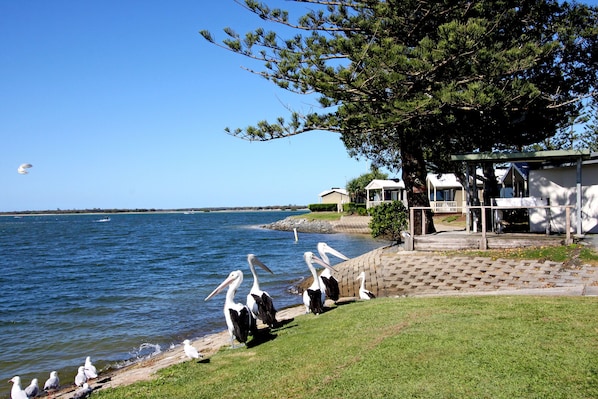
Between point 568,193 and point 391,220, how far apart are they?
1057cm

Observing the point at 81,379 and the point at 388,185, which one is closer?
the point at 81,379

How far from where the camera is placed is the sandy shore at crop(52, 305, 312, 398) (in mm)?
7688

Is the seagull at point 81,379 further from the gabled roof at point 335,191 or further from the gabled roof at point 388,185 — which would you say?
the gabled roof at point 335,191

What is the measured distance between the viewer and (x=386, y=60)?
46.9 ft

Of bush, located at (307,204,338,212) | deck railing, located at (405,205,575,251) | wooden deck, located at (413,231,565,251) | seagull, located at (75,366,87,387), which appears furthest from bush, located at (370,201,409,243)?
bush, located at (307,204,338,212)

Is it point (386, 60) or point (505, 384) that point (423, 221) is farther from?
point (505, 384)

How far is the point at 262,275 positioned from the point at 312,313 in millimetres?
12796

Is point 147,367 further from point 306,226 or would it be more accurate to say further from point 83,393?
point 306,226

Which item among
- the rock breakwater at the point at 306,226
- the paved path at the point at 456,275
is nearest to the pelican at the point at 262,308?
the paved path at the point at 456,275

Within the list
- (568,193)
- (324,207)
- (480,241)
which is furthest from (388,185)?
(480,241)

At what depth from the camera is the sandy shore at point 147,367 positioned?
25.2 feet

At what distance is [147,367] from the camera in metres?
9.01

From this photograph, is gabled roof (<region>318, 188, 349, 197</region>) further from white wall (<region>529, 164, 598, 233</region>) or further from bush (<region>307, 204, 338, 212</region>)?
white wall (<region>529, 164, 598, 233</region>)

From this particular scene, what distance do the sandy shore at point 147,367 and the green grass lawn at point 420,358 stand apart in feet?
2.19
